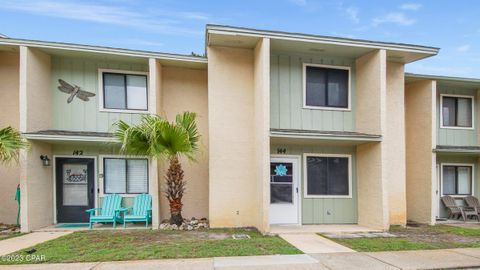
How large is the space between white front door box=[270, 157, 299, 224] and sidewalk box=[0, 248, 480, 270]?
11.4 ft

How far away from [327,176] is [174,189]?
522cm

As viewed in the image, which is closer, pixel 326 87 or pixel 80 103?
pixel 80 103

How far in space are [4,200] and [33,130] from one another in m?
2.73

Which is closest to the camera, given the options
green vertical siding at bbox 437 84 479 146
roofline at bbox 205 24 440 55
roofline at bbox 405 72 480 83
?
roofline at bbox 205 24 440 55

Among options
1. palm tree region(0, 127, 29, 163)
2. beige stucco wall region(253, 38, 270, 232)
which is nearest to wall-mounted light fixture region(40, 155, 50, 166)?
palm tree region(0, 127, 29, 163)

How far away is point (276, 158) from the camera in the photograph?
10.2 meters

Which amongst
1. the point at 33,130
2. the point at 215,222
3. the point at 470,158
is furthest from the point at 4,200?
the point at 470,158

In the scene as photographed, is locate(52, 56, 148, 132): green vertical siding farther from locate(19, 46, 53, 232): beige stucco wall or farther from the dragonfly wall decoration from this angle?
locate(19, 46, 53, 232): beige stucco wall

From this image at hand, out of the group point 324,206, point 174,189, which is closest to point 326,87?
point 324,206

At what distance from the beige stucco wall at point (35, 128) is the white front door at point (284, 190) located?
23.8 ft

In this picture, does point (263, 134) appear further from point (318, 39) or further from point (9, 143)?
point (9, 143)

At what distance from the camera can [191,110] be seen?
422 inches

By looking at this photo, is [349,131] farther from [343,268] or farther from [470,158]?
[470,158]

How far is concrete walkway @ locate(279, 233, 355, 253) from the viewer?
23.0 ft
